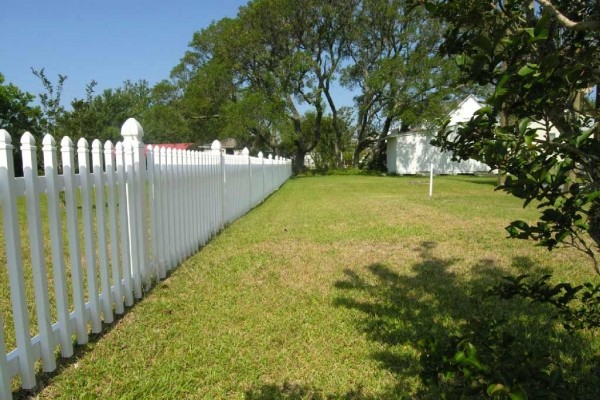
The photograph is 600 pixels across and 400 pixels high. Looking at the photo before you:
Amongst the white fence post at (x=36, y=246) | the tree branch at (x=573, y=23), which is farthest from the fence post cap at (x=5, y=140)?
the tree branch at (x=573, y=23)

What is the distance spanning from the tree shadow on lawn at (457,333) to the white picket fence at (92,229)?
6.44 feet

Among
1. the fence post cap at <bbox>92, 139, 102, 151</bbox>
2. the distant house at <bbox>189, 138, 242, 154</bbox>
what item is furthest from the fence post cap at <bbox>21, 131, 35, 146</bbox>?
the distant house at <bbox>189, 138, 242, 154</bbox>

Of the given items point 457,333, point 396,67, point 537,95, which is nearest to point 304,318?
point 457,333

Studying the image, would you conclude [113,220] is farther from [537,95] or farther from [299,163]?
[299,163]

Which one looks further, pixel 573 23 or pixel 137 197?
pixel 137 197

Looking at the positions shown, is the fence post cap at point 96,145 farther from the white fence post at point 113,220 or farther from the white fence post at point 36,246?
the white fence post at point 36,246

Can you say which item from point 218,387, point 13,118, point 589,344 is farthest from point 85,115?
point 13,118

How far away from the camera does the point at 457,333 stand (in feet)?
5.03

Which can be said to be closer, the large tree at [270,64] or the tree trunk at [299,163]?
the large tree at [270,64]

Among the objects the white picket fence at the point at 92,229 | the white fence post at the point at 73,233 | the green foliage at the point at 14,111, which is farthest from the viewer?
the green foliage at the point at 14,111

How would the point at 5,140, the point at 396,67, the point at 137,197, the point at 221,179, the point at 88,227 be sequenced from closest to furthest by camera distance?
the point at 5,140
the point at 88,227
the point at 137,197
the point at 221,179
the point at 396,67

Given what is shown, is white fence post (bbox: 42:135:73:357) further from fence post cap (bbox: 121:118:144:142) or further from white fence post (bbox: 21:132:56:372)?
fence post cap (bbox: 121:118:144:142)

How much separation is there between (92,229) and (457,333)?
2668 millimetres

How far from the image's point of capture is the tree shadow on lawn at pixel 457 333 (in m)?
1.17
